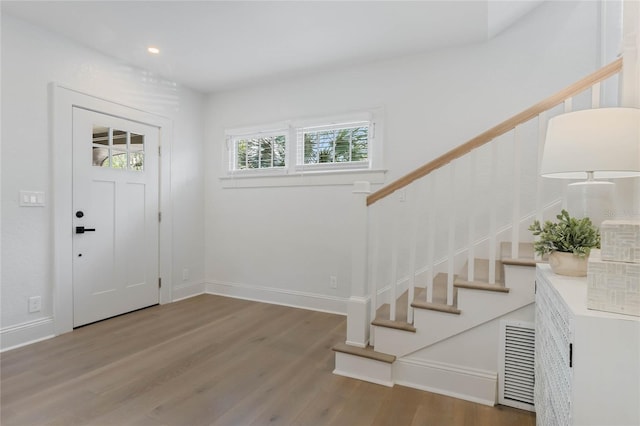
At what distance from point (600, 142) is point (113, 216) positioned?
372cm

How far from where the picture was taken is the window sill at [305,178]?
3.27 metres

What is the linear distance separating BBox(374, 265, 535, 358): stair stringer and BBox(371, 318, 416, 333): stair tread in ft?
0.09

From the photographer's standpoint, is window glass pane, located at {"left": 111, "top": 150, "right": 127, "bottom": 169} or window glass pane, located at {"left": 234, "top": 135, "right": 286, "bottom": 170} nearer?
window glass pane, located at {"left": 111, "top": 150, "right": 127, "bottom": 169}

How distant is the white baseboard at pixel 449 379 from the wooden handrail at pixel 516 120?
1.08 m

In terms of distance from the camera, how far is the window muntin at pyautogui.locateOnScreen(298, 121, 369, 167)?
336 centimetres

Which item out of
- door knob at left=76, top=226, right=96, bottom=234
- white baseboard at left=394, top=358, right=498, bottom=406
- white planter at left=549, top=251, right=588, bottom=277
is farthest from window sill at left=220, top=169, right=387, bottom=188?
white planter at left=549, top=251, right=588, bottom=277

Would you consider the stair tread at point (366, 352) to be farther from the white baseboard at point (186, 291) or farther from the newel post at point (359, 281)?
the white baseboard at point (186, 291)

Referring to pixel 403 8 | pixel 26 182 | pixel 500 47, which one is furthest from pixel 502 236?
pixel 26 182

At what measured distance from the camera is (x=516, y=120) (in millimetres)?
1779

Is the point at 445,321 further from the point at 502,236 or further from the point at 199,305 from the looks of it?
the point at 199,305

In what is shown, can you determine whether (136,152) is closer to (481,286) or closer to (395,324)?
(395,324)

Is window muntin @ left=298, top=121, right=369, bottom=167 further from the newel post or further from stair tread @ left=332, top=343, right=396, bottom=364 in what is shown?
stair tread @ left=332, top=343, right=396, bottom=364

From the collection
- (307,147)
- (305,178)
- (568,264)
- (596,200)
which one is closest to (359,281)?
(568,264)

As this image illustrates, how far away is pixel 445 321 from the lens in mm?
1936
